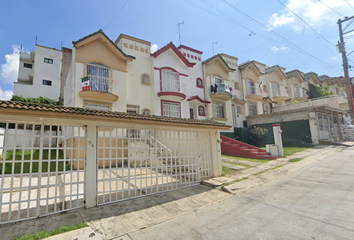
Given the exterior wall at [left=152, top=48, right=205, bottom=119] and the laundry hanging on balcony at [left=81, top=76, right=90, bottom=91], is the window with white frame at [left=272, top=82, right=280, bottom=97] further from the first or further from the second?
the laundry hanging on balcony at [left=81, top=76, right=90, bottom=91]

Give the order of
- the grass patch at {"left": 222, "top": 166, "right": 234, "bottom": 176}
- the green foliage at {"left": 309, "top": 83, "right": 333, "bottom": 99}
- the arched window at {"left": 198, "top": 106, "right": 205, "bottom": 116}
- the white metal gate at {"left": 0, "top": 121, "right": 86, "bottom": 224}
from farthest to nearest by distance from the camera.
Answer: the green foliage at {"left": 309, "top": 83, "right": 333, "bottom": 99} < the arched window at {"left": 198, "top": 106, "right": 205, "bottom": 116} < the grass patch at {"left": 222, "top": 166, "right": 234, "bottom": 176} < the white metal gate at {"left": 0, "top": 121, "right": 86, "bottom": 224}

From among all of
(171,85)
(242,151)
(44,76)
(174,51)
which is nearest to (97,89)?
(171,85)

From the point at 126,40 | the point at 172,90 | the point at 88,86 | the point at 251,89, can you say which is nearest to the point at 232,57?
the point at 251,89

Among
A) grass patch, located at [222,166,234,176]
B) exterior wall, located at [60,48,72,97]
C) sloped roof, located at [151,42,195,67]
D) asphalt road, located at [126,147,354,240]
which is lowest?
asphalt road, located at [126,147,354,240]

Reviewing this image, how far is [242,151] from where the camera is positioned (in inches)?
517

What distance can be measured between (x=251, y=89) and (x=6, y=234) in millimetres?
24081

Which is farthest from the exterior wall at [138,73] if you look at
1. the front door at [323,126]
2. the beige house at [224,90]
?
the front door at [323,126]

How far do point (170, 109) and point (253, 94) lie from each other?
40.0 ft

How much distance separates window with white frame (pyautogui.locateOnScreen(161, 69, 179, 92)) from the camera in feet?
54.3

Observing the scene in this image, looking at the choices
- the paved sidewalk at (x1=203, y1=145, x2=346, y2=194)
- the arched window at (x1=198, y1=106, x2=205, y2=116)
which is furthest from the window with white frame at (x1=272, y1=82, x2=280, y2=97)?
the paved sidewalk at (x1=203, y1=145, x2=346, y2=194)

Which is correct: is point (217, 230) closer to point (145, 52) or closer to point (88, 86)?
point (88, 86)

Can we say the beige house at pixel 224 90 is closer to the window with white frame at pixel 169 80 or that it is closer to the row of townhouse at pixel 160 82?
the row of townhouse at pixel 160 82

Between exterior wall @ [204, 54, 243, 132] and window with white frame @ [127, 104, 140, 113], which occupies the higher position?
exterior wall @ [204, 54, 243, 132]

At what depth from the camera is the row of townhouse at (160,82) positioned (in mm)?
13289
